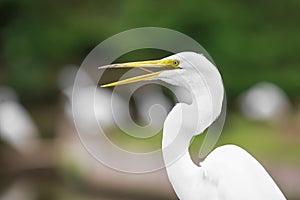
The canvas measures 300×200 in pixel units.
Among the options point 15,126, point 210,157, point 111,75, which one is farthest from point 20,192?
point 210,157

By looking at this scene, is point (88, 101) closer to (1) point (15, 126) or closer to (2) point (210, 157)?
(1) point (15, 126)

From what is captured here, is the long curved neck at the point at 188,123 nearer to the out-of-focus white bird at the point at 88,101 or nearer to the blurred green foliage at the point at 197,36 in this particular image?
the out-of-focus white bird at the point at 88,101

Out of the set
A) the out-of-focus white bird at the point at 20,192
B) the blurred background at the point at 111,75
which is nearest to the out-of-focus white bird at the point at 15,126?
the blurred background at the point at 111,75

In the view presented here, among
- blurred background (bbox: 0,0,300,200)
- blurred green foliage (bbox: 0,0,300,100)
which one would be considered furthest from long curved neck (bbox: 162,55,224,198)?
blurred green foliage (bbox: 0,0,300,100)

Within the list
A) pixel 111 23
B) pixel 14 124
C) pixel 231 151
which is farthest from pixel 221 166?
pixel 111 23

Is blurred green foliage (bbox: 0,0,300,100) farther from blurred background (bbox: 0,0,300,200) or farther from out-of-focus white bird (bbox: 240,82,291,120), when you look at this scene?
out-of-focus white bird (bbox: 240,82,291,120)

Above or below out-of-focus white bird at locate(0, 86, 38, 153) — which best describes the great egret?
below
